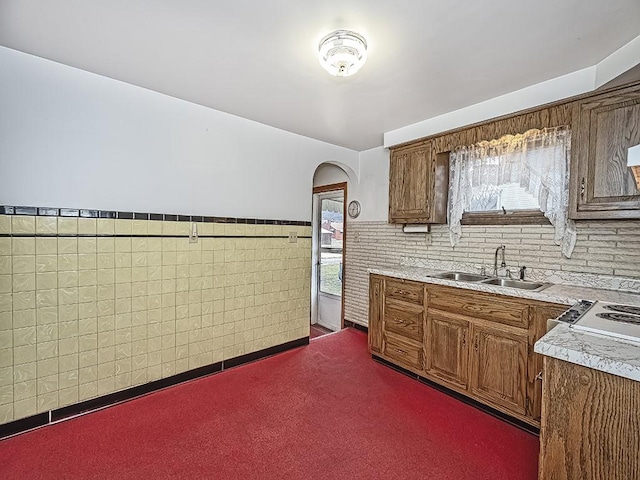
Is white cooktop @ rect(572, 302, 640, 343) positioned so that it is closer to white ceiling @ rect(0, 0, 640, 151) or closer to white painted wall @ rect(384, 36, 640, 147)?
white painted wall @ rect(384, 36, 640, 147)

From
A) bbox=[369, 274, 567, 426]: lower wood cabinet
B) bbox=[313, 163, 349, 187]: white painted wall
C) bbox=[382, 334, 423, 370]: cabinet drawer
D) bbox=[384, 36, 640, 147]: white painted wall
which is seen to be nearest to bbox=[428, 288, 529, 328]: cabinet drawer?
bbox=[369, 274, 567, 426]: lower wood cabinet

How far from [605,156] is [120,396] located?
381 centimetres

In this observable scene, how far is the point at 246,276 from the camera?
3.07 m

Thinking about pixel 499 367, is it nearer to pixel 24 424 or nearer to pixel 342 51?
pixel 342 51

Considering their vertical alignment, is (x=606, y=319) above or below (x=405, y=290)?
above

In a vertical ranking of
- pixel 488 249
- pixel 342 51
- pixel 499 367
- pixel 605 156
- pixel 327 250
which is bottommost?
pixel 499 367

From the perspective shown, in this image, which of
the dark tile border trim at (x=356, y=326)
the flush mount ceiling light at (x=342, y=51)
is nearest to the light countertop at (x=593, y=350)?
the flush mount ceiling light at (x=342, y=51)

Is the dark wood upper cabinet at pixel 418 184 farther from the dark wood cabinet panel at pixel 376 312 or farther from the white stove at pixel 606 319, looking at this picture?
the white stove at pixel 606 319

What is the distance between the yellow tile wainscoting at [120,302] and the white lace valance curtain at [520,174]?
1875 mm

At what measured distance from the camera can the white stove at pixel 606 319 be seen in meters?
1.26

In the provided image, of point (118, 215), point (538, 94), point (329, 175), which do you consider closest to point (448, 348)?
point (538, 94)

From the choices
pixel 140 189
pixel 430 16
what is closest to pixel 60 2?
pixel 140 189

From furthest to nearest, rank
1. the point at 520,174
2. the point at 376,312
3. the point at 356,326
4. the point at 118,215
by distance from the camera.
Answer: the point at 356,326
the point at 376,312
the point at 520,174
the point at 118,215

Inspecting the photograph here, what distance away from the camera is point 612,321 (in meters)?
1.43
